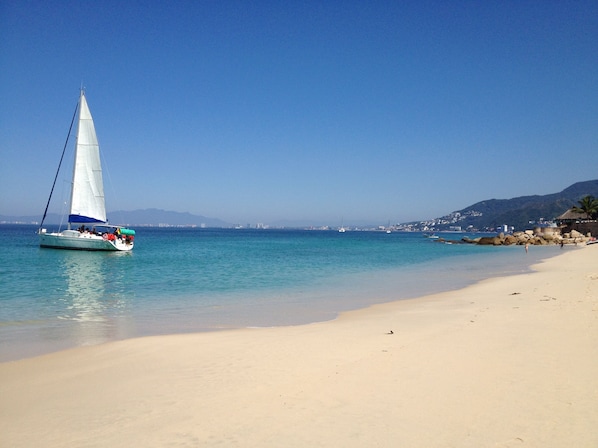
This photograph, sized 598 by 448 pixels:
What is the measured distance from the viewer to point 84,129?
1609 inches

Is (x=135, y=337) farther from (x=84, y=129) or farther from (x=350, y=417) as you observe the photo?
(x=84, y=129)

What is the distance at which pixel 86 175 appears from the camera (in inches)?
1607

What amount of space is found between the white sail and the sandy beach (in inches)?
1421

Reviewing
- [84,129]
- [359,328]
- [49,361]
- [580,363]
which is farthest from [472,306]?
[84,129]

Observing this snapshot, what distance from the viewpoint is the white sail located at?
40531mm

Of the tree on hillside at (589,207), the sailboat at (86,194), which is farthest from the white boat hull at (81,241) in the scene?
the tree on hillside at (589,207)

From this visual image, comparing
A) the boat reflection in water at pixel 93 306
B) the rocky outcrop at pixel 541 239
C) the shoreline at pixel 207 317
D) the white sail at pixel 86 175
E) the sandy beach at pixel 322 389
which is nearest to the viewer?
the sandy beach at pixel 322 389

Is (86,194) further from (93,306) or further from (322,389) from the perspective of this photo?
(322,389)

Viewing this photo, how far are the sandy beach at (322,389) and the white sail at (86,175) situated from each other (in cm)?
3610

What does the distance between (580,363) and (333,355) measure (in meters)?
3.80

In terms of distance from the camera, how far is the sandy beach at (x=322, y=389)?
14.6ft

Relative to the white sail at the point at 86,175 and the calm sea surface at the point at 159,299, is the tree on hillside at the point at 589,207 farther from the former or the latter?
the white sail at the point at 86,175

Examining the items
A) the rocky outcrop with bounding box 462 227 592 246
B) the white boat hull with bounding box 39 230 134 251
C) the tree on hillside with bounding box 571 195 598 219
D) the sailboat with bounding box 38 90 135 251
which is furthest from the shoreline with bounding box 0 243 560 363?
the tree on hillside with bounding box 571 195 598 219

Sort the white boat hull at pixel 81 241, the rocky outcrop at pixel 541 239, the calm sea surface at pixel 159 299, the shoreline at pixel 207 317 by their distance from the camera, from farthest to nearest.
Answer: the rocky outcrop at pixel 541 239
the white boat hull at pixel 81 241
the calm sea surface at pixel 159 299
the shoreline at pixel 207 317
